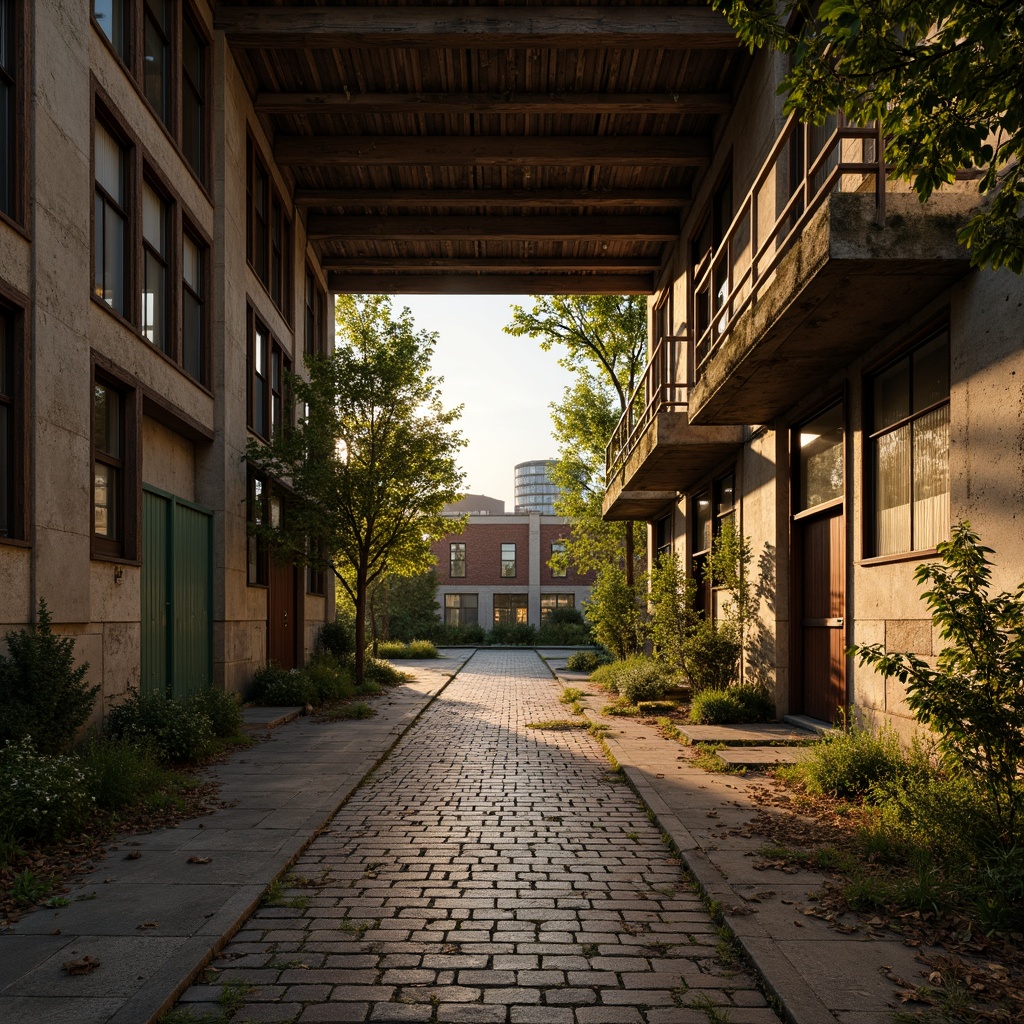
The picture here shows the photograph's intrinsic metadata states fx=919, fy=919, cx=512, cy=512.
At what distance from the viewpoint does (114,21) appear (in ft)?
33.7

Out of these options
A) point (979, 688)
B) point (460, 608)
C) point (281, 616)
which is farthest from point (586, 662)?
point (460, 608)

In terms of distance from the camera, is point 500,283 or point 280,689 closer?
point 280,689

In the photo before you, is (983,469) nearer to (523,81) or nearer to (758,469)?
(758,469)

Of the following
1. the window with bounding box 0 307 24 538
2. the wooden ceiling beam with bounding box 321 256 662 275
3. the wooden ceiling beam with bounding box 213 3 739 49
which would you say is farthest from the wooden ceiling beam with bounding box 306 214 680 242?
the window with bounding box 0 307 24 538

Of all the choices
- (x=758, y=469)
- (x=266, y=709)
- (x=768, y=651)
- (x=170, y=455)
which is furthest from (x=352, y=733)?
(x=758, y=469)

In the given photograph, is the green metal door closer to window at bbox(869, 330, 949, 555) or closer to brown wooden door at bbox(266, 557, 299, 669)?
brown wooden door at bbox(266, 557, 299, 669)

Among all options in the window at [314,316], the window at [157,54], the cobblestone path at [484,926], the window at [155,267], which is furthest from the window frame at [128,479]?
the window at [314,316]

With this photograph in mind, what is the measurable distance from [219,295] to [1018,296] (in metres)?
10.9

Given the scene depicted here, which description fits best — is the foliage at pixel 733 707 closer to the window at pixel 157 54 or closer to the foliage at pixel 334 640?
the window at pixel 157 54

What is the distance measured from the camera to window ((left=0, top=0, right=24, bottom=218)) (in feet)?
25.3

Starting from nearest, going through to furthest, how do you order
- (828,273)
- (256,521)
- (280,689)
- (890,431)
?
(828,273) < (890,431) < (280,689) < (256,521)

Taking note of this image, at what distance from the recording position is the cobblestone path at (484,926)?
152 inches

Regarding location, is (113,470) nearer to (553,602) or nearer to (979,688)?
(979,688)

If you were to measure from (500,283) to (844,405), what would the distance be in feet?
47.7
